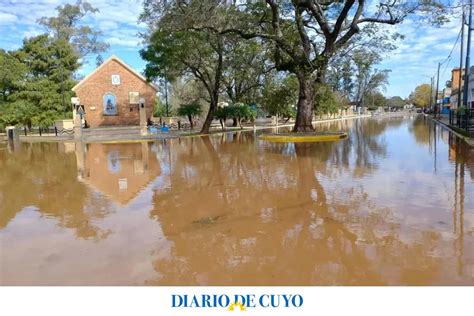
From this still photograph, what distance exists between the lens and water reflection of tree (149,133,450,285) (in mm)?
4457

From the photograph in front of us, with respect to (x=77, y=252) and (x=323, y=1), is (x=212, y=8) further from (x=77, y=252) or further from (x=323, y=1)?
(x=77, y=252)

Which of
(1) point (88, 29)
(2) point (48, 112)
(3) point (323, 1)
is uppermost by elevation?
(1) point (88, 29)

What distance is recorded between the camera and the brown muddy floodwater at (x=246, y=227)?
4.52 metres

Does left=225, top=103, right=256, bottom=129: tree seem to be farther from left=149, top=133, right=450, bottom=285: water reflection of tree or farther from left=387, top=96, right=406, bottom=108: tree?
left=387, top=96, right=406, bottom=108: tree

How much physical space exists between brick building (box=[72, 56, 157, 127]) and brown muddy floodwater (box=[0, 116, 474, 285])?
115 feet

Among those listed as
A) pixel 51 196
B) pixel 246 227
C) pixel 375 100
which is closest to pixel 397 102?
pixel 375 100

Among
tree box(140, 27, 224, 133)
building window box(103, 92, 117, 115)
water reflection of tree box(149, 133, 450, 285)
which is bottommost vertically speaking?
water reflection of tree box(149, 133, 450, 285)

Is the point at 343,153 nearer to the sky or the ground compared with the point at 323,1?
nearer to the ground

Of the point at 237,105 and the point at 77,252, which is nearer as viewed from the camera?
the point at 77,252

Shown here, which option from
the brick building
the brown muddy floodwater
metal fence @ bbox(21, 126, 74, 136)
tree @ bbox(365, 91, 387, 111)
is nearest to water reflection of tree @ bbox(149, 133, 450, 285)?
the brown muddy floodwater

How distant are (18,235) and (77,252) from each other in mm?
1581

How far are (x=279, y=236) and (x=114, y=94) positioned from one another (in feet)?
142

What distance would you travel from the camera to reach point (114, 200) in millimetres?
8484
